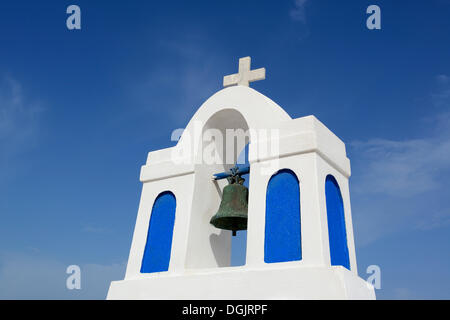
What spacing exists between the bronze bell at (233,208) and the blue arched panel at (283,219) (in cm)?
69

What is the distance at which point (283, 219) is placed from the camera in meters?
5.25

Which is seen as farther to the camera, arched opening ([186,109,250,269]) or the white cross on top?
the white cross on top

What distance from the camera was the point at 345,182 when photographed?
19.9 feet

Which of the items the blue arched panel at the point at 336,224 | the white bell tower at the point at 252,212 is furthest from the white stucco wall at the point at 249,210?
the blue arched panel at the point at 336,224

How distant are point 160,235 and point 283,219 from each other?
2.06m

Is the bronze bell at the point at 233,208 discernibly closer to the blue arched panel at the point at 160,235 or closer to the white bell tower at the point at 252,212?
the white bell tower at the point at 252,212

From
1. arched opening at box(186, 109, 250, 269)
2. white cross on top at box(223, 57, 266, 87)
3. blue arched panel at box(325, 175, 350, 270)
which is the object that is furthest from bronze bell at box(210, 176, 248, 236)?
white cross on top at box(223, 57, 266, 87)

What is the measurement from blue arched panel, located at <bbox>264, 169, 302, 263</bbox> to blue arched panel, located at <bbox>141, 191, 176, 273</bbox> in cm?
164

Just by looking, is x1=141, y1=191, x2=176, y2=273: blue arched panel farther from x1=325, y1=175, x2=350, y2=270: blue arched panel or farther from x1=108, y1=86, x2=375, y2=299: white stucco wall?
x1=325, y1=175, x2=350, y2=270: blue arched panel

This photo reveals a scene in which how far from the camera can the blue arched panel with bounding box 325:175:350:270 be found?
5191 mm

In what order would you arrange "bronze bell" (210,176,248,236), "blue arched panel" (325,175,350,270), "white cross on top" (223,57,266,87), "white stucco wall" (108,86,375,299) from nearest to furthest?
"white stucco wall" (108,86,375,299)
"blue arched panel" (325,175,350,270)
"bronze bell" (210,176,248,236)
"white cross on top" (223,57,266,87)

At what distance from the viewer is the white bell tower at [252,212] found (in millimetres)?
4809
